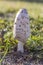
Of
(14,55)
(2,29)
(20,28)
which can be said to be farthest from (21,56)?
(2,29)

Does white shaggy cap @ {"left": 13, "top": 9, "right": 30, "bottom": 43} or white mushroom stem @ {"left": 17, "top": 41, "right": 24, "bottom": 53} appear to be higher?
white shaggy cap @ {"left": 13, "top": 9, "right": 30, "bottom": 43}

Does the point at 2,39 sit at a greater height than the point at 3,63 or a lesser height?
greater

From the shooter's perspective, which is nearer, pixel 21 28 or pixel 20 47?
pixel 21 28

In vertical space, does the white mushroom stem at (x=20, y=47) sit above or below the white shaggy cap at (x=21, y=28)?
below

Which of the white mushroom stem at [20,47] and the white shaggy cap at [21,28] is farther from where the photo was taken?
the white mushroom stem at [20,47]

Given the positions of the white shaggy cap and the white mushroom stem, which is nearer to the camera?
the white shaggy cap

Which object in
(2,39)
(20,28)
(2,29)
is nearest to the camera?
(20,28)

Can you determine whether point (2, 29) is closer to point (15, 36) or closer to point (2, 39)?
point (2, 39)

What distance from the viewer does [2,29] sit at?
8023 mm

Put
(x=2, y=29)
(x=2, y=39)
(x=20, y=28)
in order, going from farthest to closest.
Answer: (x=2, y=29), (x=2, y=39), (x=20, y=28)

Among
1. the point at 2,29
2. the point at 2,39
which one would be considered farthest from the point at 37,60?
the point at 2,29

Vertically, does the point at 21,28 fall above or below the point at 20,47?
above

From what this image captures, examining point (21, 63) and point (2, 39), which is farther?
point (2, 39)

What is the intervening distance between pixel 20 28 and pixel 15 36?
0.19 metres
